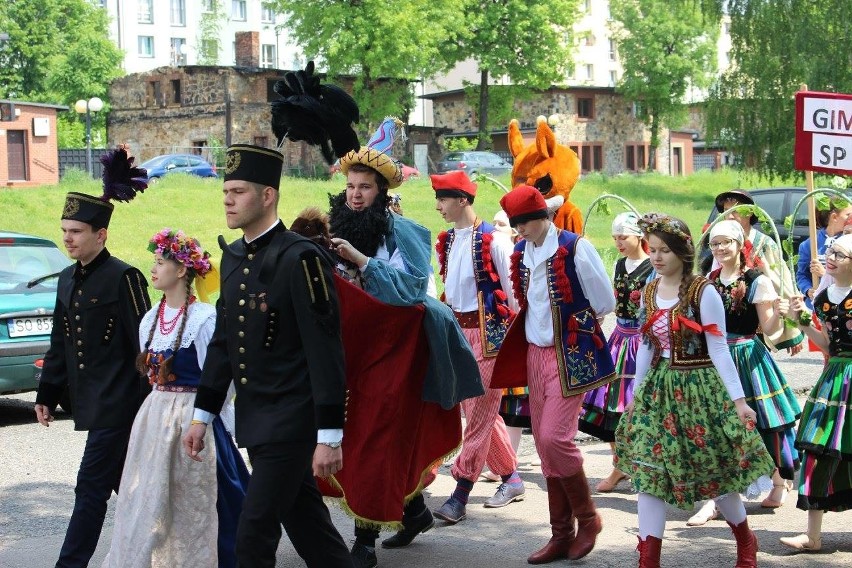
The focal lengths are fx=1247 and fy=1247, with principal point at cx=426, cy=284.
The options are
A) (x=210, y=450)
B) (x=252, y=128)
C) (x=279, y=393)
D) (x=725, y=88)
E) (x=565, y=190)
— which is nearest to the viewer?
(x=279, y=393)

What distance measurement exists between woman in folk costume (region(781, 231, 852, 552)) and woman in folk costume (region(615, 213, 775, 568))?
0.61 meters

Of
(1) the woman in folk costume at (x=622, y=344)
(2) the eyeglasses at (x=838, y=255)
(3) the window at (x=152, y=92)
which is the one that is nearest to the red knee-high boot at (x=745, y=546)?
(2) the eyeglasses at (x=838, y=255)

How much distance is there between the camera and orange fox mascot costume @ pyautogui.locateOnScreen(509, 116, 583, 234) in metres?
8.44

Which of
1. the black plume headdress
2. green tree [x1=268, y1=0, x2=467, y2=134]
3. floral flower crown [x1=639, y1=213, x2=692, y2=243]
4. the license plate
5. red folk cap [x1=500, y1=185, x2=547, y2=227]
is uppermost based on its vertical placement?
green tree [x1=268, y1=0, x2=467, y2=134]

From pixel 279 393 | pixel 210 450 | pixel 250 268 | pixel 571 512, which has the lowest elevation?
pixel 571 512

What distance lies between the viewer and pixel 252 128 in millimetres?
52969

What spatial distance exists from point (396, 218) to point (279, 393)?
1.96 metres

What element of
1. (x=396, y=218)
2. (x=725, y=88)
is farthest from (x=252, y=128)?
(x=396, y=218)

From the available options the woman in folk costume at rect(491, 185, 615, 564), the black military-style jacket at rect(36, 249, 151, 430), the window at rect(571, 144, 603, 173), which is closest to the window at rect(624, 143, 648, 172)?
the window at rect(571, 144, 603, 173)

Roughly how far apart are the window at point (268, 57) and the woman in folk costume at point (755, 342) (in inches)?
2734

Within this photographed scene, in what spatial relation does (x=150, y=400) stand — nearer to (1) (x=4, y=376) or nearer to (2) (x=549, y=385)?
(2) (x=549, y=385)

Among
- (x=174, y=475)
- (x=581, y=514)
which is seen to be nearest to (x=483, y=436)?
(x=581, y=514)

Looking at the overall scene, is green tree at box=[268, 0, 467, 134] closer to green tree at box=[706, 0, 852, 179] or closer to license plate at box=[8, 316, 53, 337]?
green tree at box=[706, 0, 852, 179]

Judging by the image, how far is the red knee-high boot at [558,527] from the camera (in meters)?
6.16
